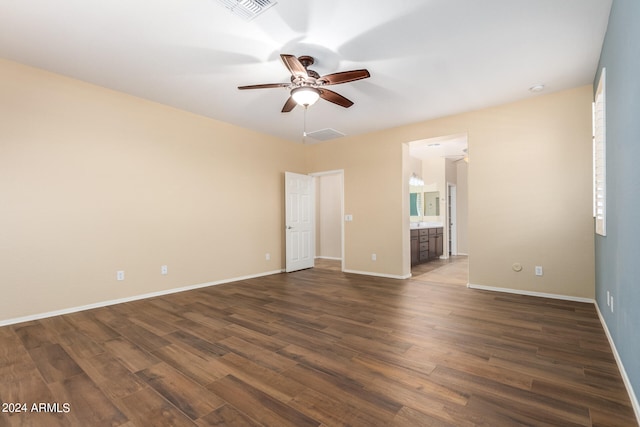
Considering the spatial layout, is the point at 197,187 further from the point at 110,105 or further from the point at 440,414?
the point at 440,414

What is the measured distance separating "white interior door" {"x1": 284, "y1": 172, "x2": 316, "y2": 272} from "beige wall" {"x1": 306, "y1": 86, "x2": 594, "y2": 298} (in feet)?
6.10

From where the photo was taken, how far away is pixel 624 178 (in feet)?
6.29

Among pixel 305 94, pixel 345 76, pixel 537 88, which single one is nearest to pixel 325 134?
pixel 305 94

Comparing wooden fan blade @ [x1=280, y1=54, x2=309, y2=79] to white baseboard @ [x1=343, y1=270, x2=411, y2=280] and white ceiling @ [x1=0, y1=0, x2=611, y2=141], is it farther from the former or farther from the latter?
white baseboard @ [x1=343, y1=270, x2=411, y2=280]

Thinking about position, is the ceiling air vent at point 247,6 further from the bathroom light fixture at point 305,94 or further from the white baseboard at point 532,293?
the white baseboard at point 532,293

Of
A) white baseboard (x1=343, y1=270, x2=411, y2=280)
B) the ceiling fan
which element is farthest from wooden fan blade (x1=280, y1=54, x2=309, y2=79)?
white baseboard (x1=343, y1=270, x2=411, y2=280)

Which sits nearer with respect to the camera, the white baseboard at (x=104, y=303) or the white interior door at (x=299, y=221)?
the white baseboard at (x=104, y=303)

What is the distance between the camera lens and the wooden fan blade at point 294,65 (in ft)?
8.14

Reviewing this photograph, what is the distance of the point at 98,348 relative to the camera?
251 centimetres

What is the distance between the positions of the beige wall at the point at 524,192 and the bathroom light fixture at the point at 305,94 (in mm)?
2667

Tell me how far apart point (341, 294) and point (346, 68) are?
9.59 feet

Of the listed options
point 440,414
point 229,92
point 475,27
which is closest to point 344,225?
point 229,92

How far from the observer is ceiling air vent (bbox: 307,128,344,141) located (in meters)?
5.52

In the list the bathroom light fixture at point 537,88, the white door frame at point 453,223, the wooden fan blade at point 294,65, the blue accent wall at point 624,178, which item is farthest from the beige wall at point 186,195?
the white door frame at point 453,223
